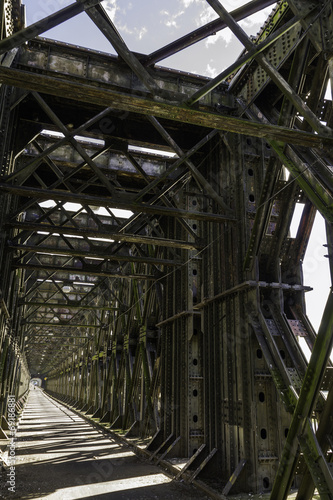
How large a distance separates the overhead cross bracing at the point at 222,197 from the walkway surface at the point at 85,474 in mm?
914

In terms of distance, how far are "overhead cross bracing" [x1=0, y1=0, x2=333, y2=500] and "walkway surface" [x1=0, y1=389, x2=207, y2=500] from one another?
914 millimetres

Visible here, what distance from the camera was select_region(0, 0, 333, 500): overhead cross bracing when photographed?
521 cm

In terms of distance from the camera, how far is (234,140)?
353 inches

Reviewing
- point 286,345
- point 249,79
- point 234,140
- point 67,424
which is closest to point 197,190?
point 234,140

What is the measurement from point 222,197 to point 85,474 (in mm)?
6581

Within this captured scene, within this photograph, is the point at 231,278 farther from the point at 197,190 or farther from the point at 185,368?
the point at 197,190

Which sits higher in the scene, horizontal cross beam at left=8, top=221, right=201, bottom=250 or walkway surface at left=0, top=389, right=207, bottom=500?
horizontal cross beam at left=8, top=221, right=201, bottom=250

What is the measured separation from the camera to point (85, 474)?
8.65 m

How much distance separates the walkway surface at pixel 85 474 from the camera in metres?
7.17

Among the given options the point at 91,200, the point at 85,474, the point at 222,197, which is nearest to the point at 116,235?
the point at 91,200

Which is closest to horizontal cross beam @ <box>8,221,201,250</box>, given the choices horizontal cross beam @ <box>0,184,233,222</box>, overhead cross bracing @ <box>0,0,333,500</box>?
overhead cross bracing @ <box>0,0,333,500</box>

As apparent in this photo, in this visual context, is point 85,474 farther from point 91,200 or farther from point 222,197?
point 222,197

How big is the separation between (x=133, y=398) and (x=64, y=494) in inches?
300

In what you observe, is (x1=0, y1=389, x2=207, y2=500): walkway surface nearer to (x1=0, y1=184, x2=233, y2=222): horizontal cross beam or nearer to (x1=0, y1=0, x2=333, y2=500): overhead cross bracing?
(x1=0, y1=0, x2=333, y2=500): overhead cross bracing
